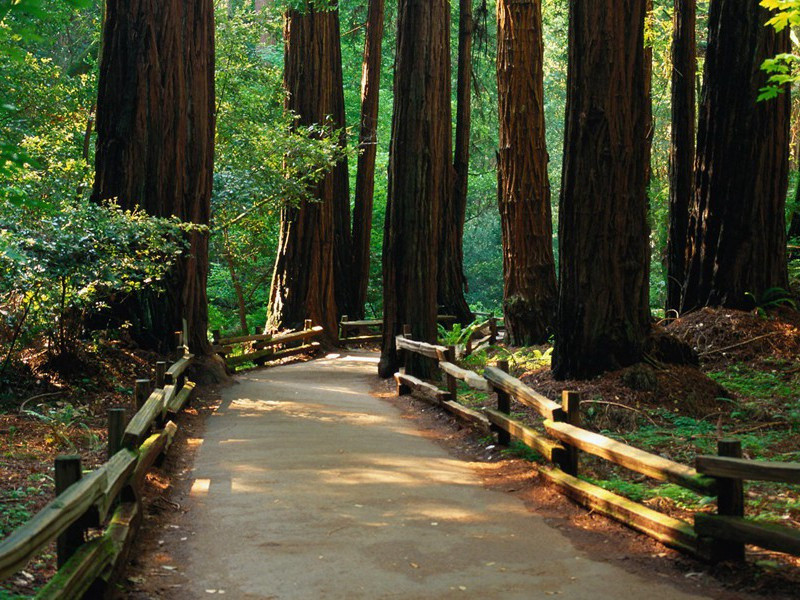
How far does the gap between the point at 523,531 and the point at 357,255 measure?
21.6 metres

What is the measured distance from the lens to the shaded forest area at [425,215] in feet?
32.7

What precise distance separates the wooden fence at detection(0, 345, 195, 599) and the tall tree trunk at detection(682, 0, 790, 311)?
8721 millimetres

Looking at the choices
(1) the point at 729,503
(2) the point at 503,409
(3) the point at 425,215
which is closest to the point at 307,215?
(3) the point at 425,215

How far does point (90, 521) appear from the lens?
17.1 feet

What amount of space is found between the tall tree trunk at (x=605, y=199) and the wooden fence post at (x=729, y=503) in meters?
4.62

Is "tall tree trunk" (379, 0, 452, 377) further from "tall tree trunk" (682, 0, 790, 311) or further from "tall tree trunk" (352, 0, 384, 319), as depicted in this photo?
"tall tree trunk" (352, 0, 384, 319)

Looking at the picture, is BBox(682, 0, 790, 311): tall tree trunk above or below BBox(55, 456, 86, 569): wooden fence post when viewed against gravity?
above

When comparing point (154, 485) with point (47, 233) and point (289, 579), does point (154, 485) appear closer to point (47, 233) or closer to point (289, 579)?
point (289, 579)

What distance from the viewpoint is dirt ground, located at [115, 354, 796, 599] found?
5602 mm

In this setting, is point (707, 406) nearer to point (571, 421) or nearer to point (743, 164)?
point (571, 421)

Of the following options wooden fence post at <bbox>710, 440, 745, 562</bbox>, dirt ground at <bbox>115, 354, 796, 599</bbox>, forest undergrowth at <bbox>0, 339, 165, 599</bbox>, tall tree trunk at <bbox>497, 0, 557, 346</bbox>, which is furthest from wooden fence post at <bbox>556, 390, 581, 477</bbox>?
tall tree trunk at <bbox>497, 0, 557, 346</bbox>

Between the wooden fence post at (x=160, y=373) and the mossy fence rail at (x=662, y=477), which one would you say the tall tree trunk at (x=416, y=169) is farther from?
the wooden fence post at (x=160, y=373)

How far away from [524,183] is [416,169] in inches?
89.8

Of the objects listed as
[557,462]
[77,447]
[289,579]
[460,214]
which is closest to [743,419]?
[557,462]
